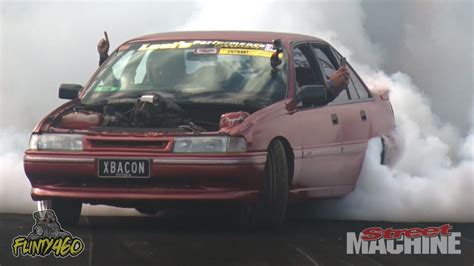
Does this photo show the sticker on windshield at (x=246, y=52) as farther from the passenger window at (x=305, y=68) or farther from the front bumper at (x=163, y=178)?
the front bumper at (x=163, y=178)

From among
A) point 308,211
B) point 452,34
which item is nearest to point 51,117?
point 308,211

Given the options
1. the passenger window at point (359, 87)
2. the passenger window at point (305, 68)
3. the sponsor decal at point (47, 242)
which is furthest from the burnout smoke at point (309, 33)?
the sponsor decal at point (47, 242)

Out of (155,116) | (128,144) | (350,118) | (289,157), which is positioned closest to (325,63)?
(350,118)

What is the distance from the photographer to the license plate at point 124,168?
10.5 meters

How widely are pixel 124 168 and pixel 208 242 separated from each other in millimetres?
877

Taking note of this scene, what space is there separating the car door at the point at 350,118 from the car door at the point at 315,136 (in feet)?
0.42

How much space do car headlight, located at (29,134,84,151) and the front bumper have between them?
0.06m

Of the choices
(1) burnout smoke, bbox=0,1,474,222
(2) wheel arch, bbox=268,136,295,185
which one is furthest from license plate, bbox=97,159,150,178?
(1) burnout smoke, bbox=0,1,474,222

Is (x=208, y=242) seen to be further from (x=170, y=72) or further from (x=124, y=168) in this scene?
(x=170, y=72)

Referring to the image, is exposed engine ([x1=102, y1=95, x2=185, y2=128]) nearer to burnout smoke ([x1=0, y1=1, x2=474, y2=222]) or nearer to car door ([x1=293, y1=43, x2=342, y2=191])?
car door ([x1=293, y1=43, x2=342, y2=191])

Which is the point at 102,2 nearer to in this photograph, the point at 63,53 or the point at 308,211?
the point at 63,53

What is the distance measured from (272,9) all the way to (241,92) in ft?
31.4

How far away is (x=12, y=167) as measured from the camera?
44.0 ft

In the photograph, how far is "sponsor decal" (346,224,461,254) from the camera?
987 cm
